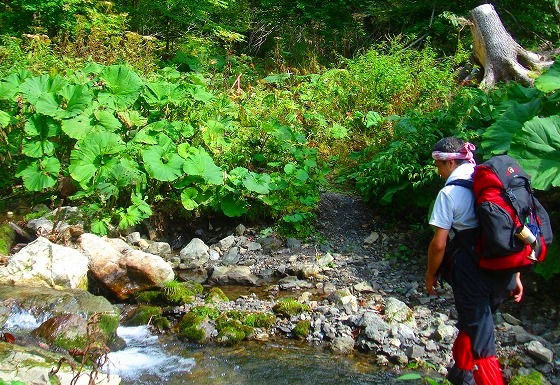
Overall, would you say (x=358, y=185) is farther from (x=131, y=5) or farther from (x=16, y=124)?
(x=131, y=5)

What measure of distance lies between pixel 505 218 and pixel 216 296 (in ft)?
12.3

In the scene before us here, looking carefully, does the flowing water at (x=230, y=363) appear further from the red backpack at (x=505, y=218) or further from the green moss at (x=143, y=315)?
the red backpack at (x=505, y=218)

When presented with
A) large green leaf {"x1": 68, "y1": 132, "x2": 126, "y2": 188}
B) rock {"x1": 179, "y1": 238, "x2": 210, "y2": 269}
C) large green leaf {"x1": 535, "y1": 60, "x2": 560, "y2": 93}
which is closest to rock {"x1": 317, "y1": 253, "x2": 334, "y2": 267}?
rock {"x1": 179, "y1": 238, "x2": 210, "y2": 269}

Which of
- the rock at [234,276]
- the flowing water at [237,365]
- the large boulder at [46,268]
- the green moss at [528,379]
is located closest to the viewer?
the green moss at [528,379]

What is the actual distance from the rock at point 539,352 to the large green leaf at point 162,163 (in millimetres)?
4434

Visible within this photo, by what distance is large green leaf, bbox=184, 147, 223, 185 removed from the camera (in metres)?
7.95

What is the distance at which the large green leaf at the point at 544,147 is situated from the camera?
16.4 ft

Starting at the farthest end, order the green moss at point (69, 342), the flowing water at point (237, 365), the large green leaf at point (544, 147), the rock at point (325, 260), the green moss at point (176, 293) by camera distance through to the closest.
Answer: the rock at point (325, 260)
the green moss at point (176, 293)
the green moss at point (69, 342)
the flowing water at point (237, 365)
the large green leaf at point (544, 147)

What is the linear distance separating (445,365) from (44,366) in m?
3.02

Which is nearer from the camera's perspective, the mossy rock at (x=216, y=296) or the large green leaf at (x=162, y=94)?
the mossy rock at (x=216, y=296)

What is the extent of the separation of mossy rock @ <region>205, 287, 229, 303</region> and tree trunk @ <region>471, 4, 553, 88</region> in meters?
4.95

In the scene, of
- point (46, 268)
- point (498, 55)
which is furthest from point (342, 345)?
point (498, 55)

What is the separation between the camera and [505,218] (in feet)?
11.8

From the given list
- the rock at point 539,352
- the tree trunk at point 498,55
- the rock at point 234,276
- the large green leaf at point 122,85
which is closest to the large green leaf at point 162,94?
the large green leaf at point 122,85
